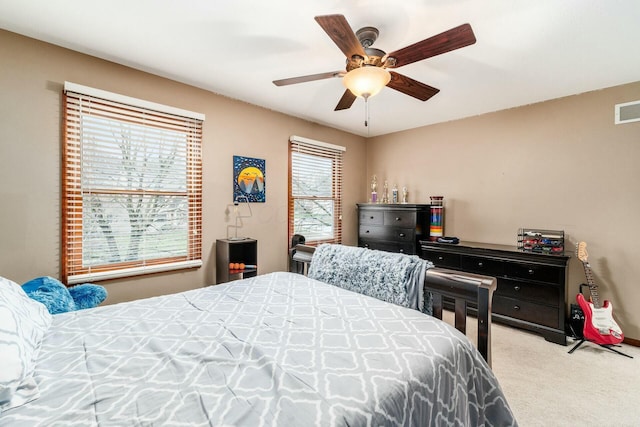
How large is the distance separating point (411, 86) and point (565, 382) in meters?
2.52

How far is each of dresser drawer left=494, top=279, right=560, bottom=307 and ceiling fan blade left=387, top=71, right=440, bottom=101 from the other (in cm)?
221

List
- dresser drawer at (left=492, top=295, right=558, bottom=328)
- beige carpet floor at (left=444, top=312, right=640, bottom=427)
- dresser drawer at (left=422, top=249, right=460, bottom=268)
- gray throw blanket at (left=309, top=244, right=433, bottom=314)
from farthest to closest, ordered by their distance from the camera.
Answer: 1. dresser drawer at (left=422, top=249, right=460, bottom=268)
2. dresser drawer at (left=492, top=295, right=558, bottom=328)
3. beige carpet floor at (left=444, top=312, right=640, bottom=427)
4. gray throw blanket at (left=309, top=244, right=433, bottom=314)

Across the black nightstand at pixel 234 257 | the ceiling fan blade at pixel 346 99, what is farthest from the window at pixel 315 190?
the ceiling fan blade at pixel 346 99

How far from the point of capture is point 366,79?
1.84m

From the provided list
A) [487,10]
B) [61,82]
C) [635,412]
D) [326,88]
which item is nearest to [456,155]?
[326,88]

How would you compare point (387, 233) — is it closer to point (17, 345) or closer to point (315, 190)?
point (315, 190)

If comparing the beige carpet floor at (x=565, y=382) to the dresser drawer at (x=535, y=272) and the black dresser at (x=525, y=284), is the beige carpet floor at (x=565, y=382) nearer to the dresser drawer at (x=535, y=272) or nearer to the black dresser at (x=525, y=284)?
the black dresser at (x=525, y=284)

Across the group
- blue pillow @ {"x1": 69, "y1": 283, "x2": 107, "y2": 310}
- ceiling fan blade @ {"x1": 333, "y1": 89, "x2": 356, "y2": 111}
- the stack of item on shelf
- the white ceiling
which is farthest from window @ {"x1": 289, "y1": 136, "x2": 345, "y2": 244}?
the stack of item on shelf

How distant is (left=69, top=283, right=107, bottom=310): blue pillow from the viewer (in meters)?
2.13

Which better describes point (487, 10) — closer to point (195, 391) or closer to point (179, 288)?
point (195, 391)

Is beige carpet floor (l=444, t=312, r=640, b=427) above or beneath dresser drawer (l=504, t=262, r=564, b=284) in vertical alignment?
beneath

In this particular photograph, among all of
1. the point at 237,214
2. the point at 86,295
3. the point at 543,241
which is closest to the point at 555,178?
the point at 543,241

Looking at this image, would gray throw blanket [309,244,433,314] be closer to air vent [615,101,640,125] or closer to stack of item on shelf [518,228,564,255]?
stack of item on shelf [518,228,564,255]

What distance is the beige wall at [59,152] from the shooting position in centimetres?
207
